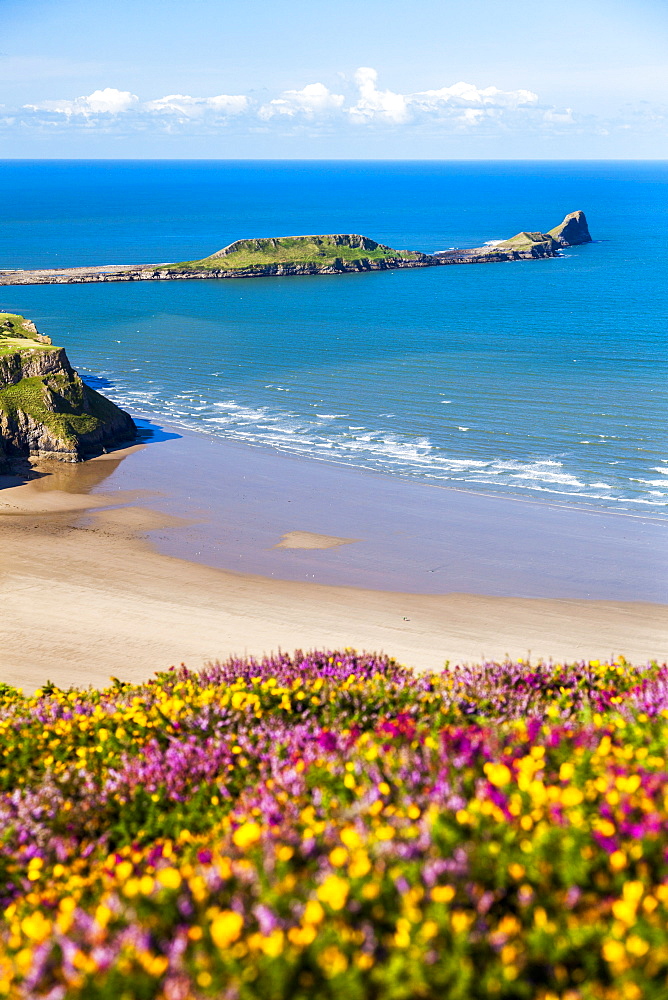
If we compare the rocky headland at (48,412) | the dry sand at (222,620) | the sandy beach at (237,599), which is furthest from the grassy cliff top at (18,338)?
the dry sand at (222,620)

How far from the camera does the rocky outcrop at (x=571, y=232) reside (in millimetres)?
150000

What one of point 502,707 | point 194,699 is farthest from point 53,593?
point 502,707

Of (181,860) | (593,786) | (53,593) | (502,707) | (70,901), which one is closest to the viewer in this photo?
(70,901)

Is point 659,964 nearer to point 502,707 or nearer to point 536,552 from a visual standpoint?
point 502,707

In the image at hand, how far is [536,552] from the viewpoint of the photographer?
27906 millimetres

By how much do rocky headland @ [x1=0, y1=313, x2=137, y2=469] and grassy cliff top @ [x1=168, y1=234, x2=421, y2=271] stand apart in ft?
261

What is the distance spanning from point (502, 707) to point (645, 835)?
429 cm

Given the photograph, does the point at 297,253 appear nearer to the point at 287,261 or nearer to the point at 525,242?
the point at 287,261

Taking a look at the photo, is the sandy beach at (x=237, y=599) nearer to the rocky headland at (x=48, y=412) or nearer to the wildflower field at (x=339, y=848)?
the rocky headland at (x=48, y=412)

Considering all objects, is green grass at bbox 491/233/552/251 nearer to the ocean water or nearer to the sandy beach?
the ocean water

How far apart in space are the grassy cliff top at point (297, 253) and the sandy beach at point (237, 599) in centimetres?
9109

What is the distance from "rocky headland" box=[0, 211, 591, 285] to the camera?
112312 millimetres

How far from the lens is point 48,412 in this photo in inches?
1590

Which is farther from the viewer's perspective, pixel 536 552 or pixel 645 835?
pixel 536 552
